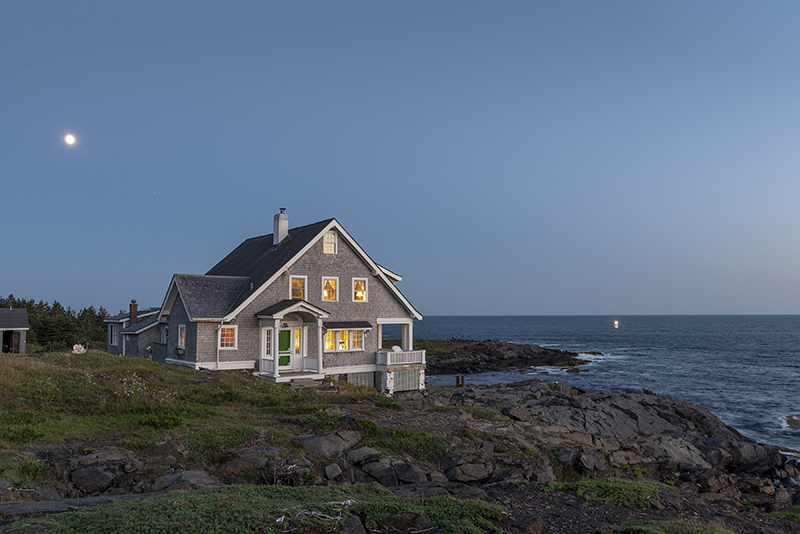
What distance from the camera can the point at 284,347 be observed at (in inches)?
1137

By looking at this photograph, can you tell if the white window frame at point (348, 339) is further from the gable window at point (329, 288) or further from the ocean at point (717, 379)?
the ocean at point (717, 379)

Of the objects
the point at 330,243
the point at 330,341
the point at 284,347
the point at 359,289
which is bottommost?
the point at 284,347

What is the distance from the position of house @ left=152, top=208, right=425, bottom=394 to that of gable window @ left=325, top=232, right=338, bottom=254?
0.01 meters

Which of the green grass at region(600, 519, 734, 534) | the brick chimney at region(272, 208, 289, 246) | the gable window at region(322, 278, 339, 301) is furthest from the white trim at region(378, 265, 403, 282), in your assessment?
the green grass at region(600, 519, 734, 534)

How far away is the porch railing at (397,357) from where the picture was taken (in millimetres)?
30620

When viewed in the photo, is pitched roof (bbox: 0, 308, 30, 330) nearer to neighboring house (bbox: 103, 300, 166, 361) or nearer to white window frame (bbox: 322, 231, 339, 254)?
neighboring house (bbox: 103, 300, 166, 361)

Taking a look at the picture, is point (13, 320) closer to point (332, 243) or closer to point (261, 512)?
point (332, 243)

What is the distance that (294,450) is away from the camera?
43.5 feet

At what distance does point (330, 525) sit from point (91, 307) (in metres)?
62.0

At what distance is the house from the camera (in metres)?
26.9

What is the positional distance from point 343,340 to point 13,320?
19806 millimetres

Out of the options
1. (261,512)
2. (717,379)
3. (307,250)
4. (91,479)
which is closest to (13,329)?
(307,250)

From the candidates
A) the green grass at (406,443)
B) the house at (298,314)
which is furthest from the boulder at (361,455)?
the house at (298,314)

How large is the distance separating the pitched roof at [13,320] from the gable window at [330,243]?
1891cm
